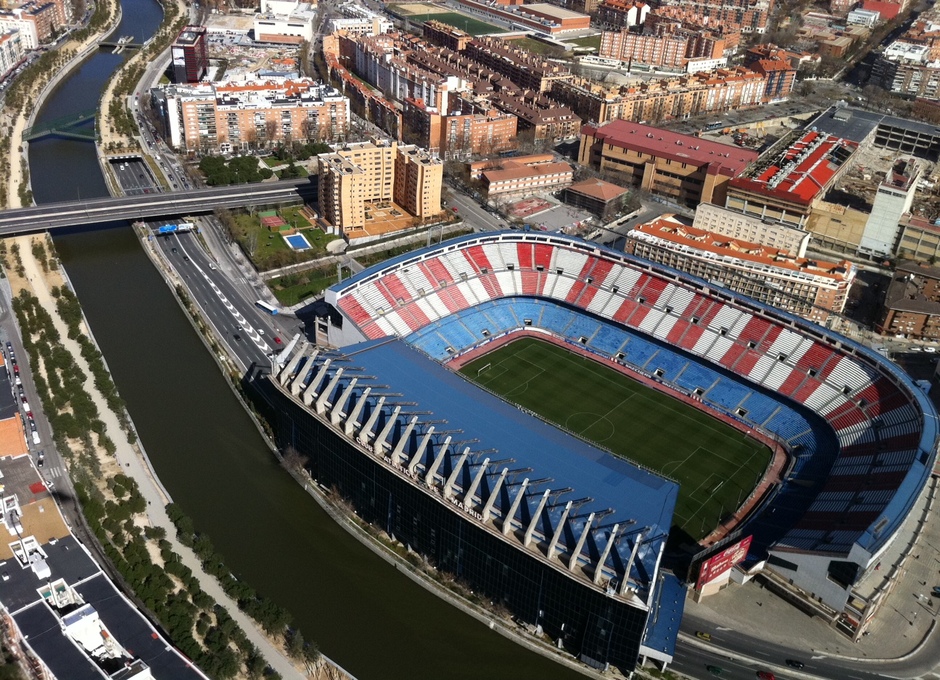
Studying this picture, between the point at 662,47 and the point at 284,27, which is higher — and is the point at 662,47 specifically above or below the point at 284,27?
above

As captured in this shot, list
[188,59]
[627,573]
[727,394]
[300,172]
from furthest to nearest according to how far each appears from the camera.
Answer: [188,59]
[300,172]
[727,394]
[627,573]

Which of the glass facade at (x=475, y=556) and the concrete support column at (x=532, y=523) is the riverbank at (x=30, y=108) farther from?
the concrete support column at (x=532, y=523)

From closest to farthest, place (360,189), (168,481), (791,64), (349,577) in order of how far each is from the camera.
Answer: (349,577) < (168,481) < (360,189) < (791,64)

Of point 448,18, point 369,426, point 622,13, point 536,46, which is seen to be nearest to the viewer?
point 369,426

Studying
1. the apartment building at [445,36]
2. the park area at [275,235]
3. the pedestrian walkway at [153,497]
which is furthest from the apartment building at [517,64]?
the pedestrian walkway at [153,497]

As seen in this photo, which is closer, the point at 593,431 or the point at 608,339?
the point at 593,431

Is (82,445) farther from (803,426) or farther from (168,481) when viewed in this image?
(803,426)

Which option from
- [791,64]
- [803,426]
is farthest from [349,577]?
[791,64]

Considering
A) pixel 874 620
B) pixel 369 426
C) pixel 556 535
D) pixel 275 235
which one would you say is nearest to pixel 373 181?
pixel 275 235

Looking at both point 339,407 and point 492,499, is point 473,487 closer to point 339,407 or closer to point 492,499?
point 492,499
